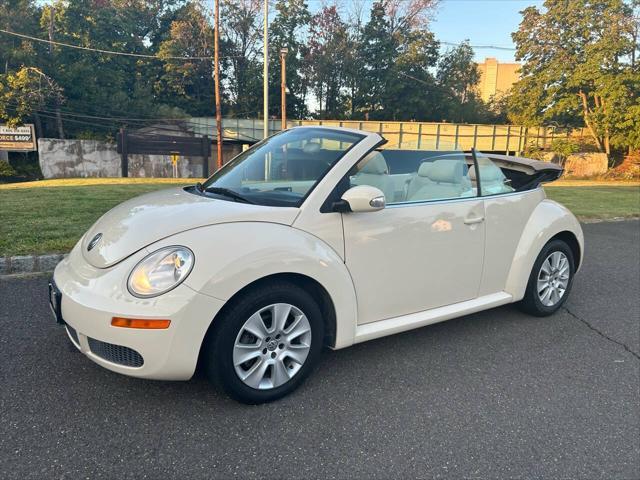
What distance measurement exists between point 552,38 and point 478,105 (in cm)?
2000

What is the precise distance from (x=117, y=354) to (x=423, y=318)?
1.96m

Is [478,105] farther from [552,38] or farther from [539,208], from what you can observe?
[539,208]

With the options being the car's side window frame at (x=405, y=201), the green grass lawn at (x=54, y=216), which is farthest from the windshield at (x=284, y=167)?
the green grass lawn at (x=54, y=216)

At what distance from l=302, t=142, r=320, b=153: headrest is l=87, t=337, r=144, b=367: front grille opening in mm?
1711

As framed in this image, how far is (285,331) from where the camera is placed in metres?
2.65

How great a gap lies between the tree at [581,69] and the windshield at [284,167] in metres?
36.3

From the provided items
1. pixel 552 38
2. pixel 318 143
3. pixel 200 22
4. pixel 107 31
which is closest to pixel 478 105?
pixel 552 38

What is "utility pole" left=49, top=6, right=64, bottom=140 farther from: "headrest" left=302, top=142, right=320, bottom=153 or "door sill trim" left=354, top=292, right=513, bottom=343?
"door sill trim" left=354, top=292, right=513, bottom=343

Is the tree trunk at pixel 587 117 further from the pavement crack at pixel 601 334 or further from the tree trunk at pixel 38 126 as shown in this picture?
the tree trunk at pixel 38 126

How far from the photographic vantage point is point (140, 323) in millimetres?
2271

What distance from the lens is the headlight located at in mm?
2328

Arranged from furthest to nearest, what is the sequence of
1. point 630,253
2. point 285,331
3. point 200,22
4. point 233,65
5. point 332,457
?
point 233,65
point 200,22
point 630,253
point 285,331
point 332,457

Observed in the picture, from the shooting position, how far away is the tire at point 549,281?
3996mm

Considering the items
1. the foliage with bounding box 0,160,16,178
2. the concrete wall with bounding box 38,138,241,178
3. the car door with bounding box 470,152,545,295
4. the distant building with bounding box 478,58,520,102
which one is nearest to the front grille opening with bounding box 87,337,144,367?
the car door with bounding box 470,152,545,295
